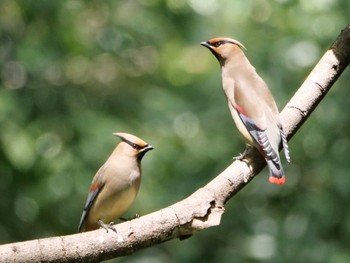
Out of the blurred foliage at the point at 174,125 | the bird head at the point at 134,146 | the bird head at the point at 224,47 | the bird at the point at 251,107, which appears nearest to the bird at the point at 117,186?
the bird head at the point at 134,146

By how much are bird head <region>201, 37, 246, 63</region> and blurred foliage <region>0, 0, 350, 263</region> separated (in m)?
2.07

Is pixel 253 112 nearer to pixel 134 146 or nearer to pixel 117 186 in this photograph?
pixel 134 146

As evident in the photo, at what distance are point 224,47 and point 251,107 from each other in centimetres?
58

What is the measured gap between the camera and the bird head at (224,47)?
6141 mm

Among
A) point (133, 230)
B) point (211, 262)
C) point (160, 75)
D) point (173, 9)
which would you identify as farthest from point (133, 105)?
point (133, 230)

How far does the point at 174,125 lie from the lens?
9195 mm

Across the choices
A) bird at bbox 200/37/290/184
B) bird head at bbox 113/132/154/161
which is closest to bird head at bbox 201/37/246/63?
bird at bbox 200/37/290/184

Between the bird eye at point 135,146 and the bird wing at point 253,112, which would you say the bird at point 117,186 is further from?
the bird wing at point 253,112

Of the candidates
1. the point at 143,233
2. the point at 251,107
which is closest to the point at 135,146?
the point at 251,107

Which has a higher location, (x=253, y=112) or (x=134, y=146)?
(x=253, y=112)

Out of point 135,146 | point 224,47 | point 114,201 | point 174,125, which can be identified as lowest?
point 174,125

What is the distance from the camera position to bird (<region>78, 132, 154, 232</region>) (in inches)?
228

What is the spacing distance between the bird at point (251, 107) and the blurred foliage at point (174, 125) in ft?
6.91

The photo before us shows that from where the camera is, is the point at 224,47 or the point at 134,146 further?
the point at 224,47
